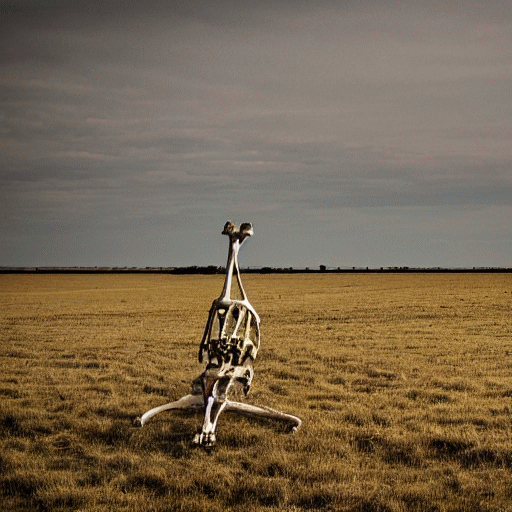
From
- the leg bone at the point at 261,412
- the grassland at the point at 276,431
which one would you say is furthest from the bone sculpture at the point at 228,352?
the grassland at the point at 276,431

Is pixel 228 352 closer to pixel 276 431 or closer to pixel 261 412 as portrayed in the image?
pixel 261 412

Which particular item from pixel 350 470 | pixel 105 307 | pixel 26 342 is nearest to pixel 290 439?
pixel 350 470

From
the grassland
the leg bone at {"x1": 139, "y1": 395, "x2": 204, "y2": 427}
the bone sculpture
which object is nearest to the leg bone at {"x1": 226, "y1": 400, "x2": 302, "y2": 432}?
the bone sculpture

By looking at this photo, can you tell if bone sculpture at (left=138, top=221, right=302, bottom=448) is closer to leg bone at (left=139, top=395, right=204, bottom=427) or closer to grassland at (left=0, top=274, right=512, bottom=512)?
leg bone at (left=139, top=395, right=204, bottom=427)

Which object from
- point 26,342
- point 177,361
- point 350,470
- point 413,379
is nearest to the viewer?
→ point 350,470

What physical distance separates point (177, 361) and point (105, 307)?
2304 cm

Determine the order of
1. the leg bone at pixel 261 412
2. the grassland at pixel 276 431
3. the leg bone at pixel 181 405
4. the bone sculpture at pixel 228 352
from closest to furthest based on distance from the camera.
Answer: the grassland at pixel 276 431 → the bone sculpture at pixel 228 352 → the leg bone at pixel 261 412 → the leg bone at pixel 181 405

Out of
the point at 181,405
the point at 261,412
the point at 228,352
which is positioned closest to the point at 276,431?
the point at 261,412

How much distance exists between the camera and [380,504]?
7141 millimetres

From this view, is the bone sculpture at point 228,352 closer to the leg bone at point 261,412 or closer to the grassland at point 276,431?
the leg bone at point 261,412

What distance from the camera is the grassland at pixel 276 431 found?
741 centimetres

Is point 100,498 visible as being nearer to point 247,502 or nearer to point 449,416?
point 247,502

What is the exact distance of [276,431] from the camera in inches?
394

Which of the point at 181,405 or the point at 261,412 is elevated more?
the point at 261,412
